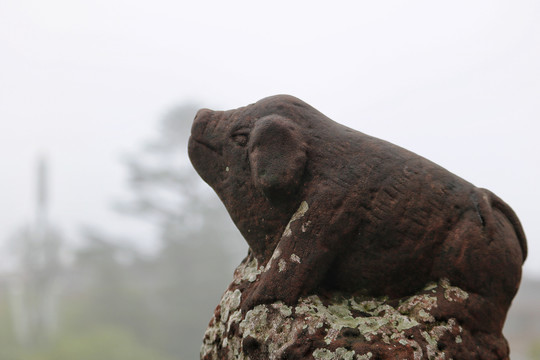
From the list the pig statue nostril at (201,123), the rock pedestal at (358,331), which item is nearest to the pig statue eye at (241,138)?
the pig statue nostril at (201,123)

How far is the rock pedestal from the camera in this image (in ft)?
7.08

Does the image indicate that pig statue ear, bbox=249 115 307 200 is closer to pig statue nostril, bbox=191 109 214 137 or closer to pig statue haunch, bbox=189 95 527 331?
pig statue haunch, bbox=189 95 527 331

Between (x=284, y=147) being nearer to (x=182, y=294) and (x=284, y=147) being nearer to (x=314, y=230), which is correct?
(x=314, y=230)

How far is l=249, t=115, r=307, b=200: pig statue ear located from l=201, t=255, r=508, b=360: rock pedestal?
583 millimetres

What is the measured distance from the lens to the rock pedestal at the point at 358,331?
216 centimetres

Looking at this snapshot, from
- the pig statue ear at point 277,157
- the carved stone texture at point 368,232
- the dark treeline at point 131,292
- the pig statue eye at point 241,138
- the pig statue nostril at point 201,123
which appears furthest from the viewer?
the dark treeline at point 131,292

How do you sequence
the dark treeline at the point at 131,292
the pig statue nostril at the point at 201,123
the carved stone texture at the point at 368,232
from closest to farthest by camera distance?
the carved stone texture at the point at 368,232 < the pig statue nostril at the point at 201,123 < the dark treeline at the point at 131,292

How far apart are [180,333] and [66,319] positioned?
2717 millimetres

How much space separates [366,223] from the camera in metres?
2.50

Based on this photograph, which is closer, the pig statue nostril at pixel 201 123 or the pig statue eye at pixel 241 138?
the pig statue eye at pixel 241 138

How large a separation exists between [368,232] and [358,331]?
1.69 ft

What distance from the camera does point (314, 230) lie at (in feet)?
8.06

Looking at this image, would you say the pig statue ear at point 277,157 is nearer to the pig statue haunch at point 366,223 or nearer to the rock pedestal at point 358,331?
the pig statue haunch at point 366,223

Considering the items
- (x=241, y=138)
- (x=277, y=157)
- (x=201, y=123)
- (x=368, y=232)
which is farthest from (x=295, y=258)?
(x=201, y=123)
